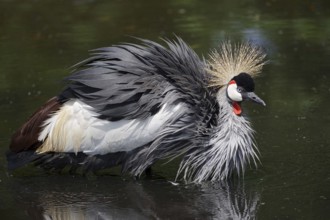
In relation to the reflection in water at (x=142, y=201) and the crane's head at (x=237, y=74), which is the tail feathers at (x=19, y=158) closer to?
the reflection in water at (x=142, y=201)

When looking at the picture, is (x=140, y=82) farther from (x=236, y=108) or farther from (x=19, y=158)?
(x=19, y=158)

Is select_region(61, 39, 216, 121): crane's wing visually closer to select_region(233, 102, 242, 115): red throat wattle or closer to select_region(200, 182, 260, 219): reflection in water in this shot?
select_region(233, 102, 242, 115): red throat wattle

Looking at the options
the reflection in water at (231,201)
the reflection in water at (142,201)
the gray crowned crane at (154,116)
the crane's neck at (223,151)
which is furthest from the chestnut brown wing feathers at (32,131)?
the reflection in water at (231,201)

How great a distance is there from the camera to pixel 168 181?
5.58 meters

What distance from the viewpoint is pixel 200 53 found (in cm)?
798

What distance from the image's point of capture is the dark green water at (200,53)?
5121mm

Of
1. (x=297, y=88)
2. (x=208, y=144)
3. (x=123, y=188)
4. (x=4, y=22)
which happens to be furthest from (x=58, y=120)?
(x=4, y=22)

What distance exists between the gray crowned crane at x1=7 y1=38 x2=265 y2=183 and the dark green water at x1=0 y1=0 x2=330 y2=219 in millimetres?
147

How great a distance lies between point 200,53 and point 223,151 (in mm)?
2556

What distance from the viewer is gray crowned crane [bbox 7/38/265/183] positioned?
5.51 meters

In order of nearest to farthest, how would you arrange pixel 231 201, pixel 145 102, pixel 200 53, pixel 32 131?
1. pixel 231 201
2. pixel 145 102
3. pixel 32 131
4. pixel 200 53

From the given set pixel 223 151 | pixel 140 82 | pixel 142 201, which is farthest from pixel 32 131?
pixel 223 151

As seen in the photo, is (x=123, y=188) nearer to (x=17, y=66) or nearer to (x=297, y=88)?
(x=297, y=88)

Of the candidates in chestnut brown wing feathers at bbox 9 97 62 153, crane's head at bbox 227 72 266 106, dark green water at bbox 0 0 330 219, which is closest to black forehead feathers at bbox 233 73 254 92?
crane's head at bbox 227 72 266 106
